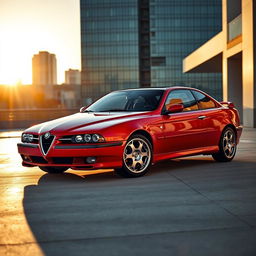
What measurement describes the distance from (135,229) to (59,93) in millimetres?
177034

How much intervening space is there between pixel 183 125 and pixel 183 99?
2.08ft

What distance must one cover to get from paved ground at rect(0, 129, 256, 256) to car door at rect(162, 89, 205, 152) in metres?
0.49

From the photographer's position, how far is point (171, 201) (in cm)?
588

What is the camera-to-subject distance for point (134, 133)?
7828 mm

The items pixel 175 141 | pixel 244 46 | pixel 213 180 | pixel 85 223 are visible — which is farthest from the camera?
pixel 244 46

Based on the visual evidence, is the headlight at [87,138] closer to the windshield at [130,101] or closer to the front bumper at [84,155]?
the front bumper at [84,155]

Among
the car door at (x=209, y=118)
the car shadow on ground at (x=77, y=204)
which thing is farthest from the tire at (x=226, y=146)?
→ the car shadow on ground at (x=77, y=204)

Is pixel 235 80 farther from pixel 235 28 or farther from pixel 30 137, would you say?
pixel 30 137

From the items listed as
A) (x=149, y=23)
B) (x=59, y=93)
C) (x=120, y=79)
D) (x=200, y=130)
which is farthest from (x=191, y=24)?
(x=200, y=130)

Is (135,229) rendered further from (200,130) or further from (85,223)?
(200,130)

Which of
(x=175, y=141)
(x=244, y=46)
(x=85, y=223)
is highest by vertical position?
(x=244, y=46)

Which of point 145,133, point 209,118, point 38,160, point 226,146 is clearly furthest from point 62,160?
point 226,146

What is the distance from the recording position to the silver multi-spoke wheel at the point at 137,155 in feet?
25.6

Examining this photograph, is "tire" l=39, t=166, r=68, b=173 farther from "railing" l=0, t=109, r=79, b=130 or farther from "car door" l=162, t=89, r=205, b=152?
"railing" l=0, t=109, r=79, b=130
